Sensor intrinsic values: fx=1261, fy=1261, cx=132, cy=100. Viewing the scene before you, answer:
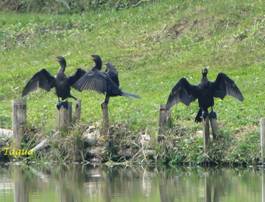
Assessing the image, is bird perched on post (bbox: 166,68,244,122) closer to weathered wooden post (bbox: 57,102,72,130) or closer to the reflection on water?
the reflection on water

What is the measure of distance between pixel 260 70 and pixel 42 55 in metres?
7.97

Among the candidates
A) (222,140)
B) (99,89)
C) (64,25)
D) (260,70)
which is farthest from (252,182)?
(64,25)

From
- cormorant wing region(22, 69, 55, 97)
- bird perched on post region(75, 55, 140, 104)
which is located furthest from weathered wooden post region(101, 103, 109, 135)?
cormorant wing region(22, 69, 55, 97)

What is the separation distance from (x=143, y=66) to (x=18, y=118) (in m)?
8.43

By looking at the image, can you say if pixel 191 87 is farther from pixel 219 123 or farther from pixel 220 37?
pixel 220 37

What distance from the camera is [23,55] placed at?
37.3m

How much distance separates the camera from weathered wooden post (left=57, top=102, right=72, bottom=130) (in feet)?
84.1

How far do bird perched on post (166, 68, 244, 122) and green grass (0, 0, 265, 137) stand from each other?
1.32m

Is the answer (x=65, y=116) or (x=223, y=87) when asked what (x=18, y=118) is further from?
(x=223, y=87)

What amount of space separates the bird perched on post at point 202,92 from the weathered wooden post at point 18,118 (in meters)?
3.34

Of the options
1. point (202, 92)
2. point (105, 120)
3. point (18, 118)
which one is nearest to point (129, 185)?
point (105, 120)

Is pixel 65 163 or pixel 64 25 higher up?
pixel 64 25

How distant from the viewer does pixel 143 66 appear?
3412 cm

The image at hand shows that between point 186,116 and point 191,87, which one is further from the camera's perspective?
point 186,116
